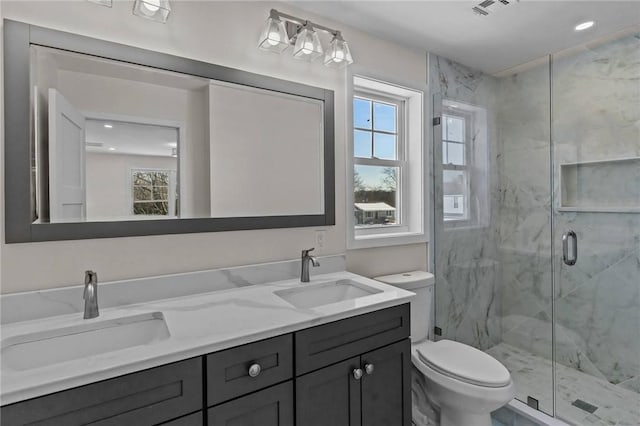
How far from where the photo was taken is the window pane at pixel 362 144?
216 cm

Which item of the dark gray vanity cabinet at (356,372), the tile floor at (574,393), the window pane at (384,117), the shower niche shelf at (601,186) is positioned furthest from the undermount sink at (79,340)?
the shower niche shelf at (601,186)

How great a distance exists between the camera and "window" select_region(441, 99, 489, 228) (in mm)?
2352

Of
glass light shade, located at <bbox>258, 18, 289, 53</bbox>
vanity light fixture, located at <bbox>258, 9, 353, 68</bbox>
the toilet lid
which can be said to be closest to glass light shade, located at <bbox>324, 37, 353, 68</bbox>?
vanity light fixture, located at <bbox>258, 9, 353, 68</bbox>

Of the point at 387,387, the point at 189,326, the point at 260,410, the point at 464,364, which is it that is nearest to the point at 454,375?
the point at 464,364

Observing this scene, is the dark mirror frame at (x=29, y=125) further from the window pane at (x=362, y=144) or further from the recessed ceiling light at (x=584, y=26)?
the recessed ceiling light at (x=584, y=26)

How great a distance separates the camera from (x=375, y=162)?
2.21 m

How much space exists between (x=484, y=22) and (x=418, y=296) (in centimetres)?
159

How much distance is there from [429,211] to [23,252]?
211cm

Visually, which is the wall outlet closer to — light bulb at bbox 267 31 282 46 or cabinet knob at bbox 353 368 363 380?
cabinet knob at bbox 353 368 363 380

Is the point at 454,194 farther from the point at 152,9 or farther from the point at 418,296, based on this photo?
the point at 152,9

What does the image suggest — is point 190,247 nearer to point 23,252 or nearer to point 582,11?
point 23,252

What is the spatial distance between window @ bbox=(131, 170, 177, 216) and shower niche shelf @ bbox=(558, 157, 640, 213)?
7.97ft

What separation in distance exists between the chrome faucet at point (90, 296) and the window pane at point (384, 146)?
169 centimetres

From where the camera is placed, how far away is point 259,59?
1646mm
